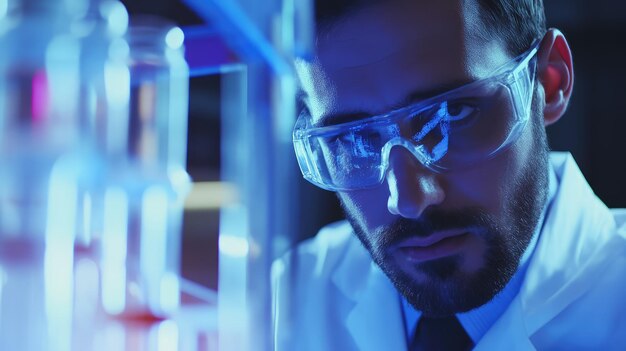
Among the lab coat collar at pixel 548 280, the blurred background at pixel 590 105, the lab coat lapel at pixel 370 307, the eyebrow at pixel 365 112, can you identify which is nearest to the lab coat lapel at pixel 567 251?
the lab coat collar at pixel 548 280

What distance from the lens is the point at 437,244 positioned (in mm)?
1049

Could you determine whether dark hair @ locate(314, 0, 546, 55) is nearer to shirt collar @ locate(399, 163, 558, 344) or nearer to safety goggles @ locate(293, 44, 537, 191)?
safety goggles @ locate(293, 44, 537, 191)

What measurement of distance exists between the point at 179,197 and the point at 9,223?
1.34ft

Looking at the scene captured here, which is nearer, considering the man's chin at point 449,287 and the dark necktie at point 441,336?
the man's chin at point 449,287

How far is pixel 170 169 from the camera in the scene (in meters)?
1.07

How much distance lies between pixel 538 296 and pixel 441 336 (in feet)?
0.68

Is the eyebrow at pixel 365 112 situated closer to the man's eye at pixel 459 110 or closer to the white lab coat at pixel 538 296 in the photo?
the man's eye at pixel 459 110

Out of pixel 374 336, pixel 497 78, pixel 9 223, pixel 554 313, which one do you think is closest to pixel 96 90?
pixel 9 223

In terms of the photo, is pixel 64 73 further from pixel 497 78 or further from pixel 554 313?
pixel 554 313

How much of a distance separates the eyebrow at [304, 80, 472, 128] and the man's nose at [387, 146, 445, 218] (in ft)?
0.27

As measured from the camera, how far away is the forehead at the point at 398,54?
3.32ft

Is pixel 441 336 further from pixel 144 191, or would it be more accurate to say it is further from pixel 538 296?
pixel 144 191

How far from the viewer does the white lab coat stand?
3.65 feet

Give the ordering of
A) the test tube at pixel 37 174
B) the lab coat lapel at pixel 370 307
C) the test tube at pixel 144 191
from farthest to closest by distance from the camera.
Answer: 1. the lab coat lapel at pixel 370 307
2. the test tube at pixel 144 191
3. the test tube at pixel 37 174
